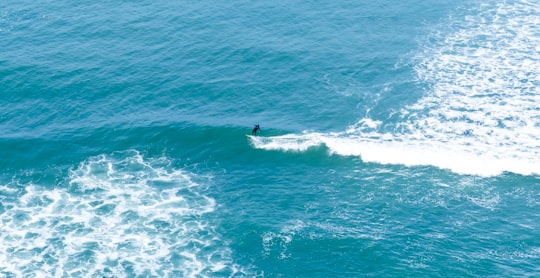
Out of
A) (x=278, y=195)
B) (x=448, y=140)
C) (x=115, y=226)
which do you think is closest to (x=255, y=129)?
(x=278, y=195)

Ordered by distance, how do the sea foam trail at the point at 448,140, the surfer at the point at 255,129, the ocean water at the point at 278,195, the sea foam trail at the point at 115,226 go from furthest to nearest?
the surfer at the point at 255,129, the sea foam trail at the point at 448,140, the sea foam trail at the point at 115,226, the ocean water at the point at 278,195

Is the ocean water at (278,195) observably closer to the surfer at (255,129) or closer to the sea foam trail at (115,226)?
the sea foam trail at (115,226)

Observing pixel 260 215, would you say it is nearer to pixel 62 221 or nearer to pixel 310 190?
pixel 310 190

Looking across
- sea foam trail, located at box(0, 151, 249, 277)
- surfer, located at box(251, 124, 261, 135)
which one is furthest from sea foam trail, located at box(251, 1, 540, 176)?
sea foam trail, located at box(0, 151, 249, 277)

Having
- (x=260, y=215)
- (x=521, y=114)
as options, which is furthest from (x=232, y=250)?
(x=521, y=114)

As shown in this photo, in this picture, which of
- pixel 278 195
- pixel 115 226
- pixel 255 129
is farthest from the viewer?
pixel 255 129

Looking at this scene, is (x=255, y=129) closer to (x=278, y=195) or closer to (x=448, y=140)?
(x=278, y=195)

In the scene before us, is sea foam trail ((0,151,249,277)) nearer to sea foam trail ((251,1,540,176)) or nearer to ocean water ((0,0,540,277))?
ocean water ((0,0,540,277))

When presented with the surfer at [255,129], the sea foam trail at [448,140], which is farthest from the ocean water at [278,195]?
the surfer at [255,129]
